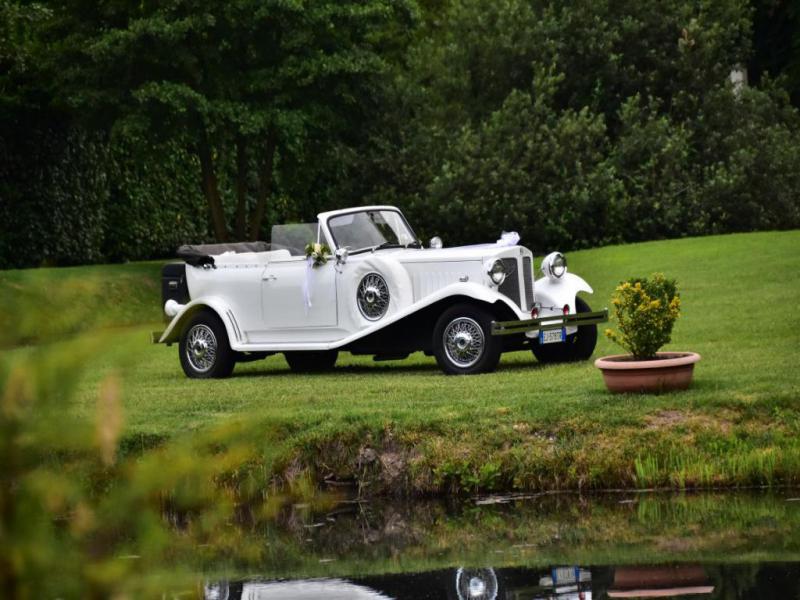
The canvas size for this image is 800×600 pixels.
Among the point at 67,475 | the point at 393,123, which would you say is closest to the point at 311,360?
the point at 67,475

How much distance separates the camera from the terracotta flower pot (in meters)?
10.5

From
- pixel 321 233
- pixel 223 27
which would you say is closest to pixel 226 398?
pixel 321 233

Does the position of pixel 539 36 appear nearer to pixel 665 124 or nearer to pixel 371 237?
pixel 665 124

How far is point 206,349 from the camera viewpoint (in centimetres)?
1473

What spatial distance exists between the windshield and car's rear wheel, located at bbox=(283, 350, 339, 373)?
1.61 m

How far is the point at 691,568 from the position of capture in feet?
22.4

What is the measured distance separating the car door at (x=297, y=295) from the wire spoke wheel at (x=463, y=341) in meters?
1.34

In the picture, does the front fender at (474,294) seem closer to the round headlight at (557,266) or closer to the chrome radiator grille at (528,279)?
the chrome radiator grille at (528,279)

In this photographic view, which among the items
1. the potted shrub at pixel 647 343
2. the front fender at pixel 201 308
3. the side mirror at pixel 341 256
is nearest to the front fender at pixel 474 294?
the side mirror at pixel 341 256

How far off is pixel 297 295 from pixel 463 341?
78.0 inches

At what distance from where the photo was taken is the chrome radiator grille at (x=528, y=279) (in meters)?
13.6

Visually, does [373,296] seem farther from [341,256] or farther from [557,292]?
[557,292]

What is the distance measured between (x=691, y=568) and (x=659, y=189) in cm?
2094

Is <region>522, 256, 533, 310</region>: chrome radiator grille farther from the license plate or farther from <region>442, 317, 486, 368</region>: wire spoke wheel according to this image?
<region>442, 317, 486, 368</region>: wire spoke wheel
